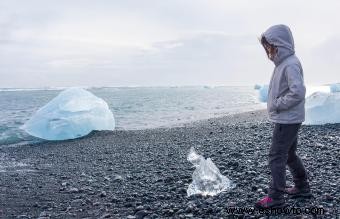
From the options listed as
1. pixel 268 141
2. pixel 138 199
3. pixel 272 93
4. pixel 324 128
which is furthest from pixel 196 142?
pixel 272 93

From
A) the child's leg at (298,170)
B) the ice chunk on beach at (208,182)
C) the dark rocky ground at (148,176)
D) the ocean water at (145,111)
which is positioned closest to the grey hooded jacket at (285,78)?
the child's leg at (298,170)

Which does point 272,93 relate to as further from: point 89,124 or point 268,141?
point 89,124

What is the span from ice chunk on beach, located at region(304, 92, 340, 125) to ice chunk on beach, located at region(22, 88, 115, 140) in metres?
7.90

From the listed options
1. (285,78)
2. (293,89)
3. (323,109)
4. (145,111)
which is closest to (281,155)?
(293,89)

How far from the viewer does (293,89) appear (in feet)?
13.0

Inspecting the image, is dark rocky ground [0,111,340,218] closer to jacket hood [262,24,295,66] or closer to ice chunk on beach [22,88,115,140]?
jacket hood [262,24,295,66]

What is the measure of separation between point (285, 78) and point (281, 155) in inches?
33.7

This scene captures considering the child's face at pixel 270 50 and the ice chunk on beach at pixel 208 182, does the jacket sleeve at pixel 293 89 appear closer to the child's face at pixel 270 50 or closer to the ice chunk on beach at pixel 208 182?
the child's face at pixel 270 50

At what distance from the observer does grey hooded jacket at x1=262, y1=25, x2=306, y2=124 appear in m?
4.02

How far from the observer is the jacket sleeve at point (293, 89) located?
396 cm

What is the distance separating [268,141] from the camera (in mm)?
9125

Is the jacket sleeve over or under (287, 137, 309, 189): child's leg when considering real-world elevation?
over

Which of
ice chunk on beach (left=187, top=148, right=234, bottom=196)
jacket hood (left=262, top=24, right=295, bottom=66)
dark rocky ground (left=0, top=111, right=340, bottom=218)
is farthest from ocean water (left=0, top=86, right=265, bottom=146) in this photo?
jacket hood (left=262, top=24, right=295, bottom=66)

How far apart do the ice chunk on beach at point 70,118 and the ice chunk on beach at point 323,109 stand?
7904 mm
